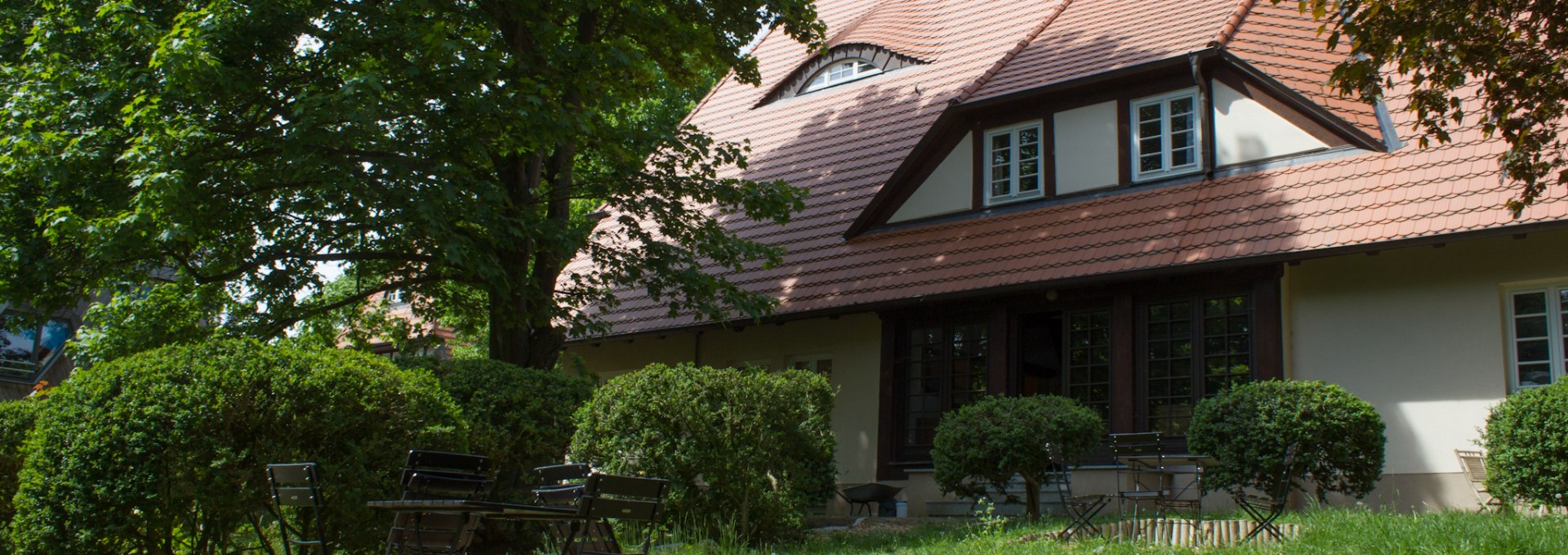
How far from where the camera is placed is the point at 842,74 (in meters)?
23.0

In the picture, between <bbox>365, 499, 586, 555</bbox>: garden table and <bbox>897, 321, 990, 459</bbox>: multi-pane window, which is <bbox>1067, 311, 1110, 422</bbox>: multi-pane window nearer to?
<bbox>897, 321, 990, 459</bbox>: multi-pane window

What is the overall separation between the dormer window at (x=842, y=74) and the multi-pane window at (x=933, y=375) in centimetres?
651

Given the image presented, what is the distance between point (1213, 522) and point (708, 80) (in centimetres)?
2322

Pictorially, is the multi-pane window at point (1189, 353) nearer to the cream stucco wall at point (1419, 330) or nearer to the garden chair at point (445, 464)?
the cream stucco wall at point (1419, 330)

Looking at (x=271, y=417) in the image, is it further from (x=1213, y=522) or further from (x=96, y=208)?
(x=1213, y=522)

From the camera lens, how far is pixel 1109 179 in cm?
1661

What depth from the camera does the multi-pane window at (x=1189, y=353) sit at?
14633 mm

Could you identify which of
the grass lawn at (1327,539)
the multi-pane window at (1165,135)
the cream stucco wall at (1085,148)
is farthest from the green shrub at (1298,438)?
the cream stucco wall at (1085,148)

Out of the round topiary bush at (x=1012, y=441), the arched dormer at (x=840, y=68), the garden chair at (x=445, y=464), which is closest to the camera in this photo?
the garden chair at (x=445, y=464)

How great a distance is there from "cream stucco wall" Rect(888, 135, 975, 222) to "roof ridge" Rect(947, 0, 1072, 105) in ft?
2.25

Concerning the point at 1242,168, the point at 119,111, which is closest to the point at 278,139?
the point at 119,111

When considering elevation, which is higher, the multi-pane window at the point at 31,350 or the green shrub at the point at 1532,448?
the multi-pane window at the point at 31,350

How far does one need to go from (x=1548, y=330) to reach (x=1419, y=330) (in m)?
1.17

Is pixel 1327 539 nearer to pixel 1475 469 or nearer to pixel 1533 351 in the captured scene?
pixel 1475 469
